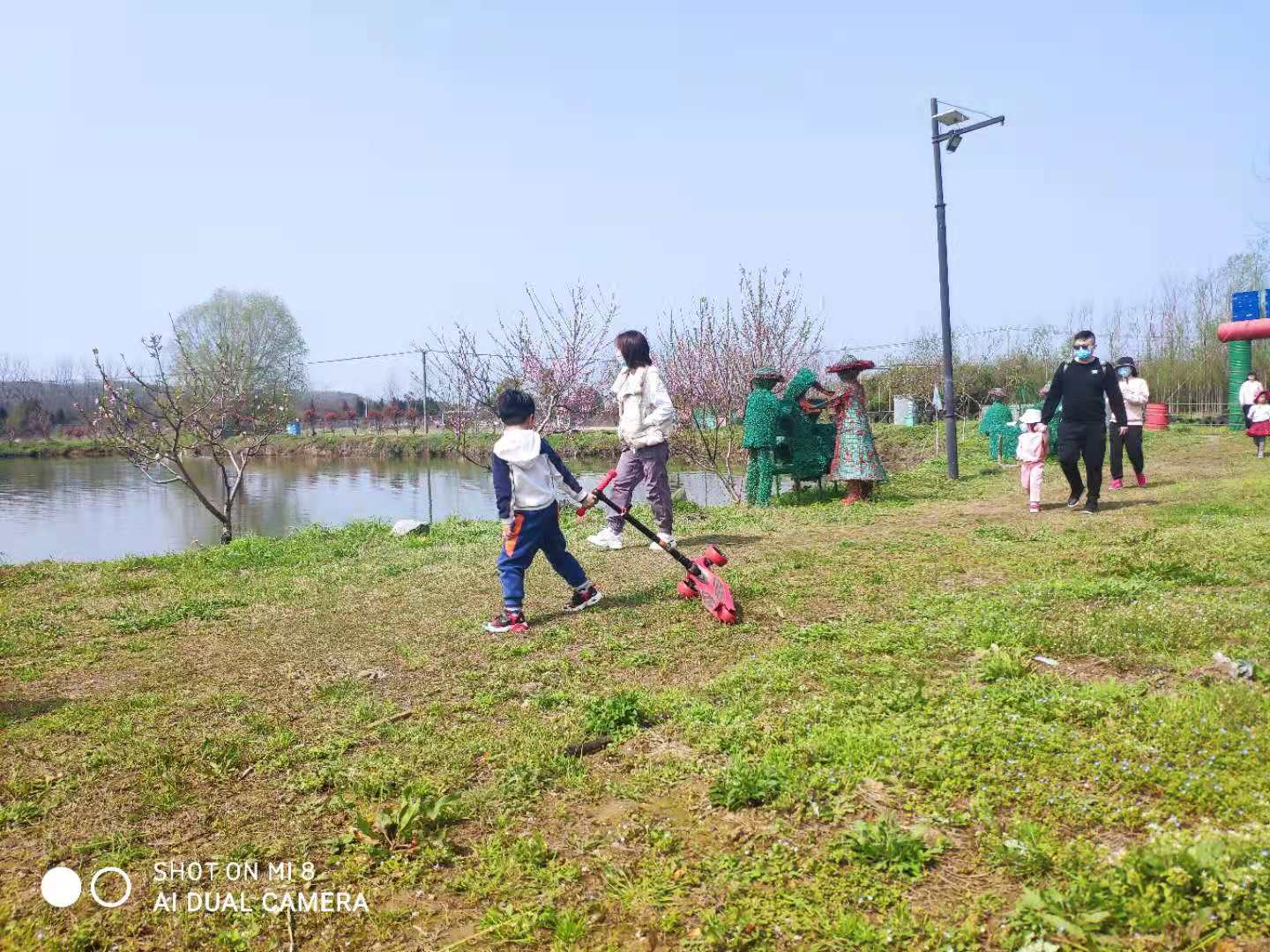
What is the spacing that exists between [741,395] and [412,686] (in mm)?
12220

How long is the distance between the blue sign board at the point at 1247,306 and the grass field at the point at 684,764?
83.2 inches

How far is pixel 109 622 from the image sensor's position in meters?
6.19

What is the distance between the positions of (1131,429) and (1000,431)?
717cm

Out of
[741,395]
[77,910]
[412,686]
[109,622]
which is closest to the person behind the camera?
[77,910]

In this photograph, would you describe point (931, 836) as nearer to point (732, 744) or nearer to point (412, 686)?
point (732, 744)

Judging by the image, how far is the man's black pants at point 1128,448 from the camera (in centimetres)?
1094

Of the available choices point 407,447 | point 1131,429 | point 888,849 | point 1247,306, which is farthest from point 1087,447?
point 407,447

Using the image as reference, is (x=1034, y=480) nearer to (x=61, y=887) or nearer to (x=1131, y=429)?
(x=1131, y=429)

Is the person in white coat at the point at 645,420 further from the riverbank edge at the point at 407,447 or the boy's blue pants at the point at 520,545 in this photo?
the riverbank edge at the point at 407,447

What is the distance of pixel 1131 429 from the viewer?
36.1 feet

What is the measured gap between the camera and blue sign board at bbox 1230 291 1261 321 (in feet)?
23.5

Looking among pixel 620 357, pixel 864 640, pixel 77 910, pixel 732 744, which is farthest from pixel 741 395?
pixel 77 910

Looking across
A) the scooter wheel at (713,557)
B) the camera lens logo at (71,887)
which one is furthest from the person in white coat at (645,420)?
the camera lens logo at (71,887)

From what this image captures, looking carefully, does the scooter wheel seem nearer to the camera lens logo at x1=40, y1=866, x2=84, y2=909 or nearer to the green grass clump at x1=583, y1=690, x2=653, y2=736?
the green grass clump at x1=583, y1=690, x2=653, y2=736
